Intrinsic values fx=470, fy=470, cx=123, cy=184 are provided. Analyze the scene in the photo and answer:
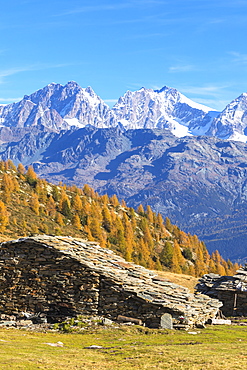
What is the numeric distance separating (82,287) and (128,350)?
12.6 meters

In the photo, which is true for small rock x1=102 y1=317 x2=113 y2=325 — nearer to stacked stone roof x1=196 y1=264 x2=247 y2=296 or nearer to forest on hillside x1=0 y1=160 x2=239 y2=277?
stacked stone roof x1=196 y1=264 x2=247 y2=296

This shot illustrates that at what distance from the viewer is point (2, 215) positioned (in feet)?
436

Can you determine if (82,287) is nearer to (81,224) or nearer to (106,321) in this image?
(106,321)

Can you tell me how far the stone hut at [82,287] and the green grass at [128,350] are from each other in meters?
2.77

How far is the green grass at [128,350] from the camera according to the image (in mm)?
22781

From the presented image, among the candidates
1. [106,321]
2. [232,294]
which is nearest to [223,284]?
[232,294]

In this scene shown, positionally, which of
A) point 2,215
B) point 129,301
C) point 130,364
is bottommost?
point 130,364

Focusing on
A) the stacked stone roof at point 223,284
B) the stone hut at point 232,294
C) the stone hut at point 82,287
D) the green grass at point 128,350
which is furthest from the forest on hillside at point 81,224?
the green grass at point 128,350

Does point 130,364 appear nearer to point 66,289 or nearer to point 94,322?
point 94,322

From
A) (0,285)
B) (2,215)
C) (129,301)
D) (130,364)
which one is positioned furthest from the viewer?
(2,215)

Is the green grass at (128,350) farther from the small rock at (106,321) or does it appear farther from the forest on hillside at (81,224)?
the forest on hillside at (81,224)

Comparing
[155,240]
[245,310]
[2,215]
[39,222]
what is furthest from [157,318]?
[155,240]

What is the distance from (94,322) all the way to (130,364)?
1402cm

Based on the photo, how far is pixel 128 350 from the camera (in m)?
27.4
